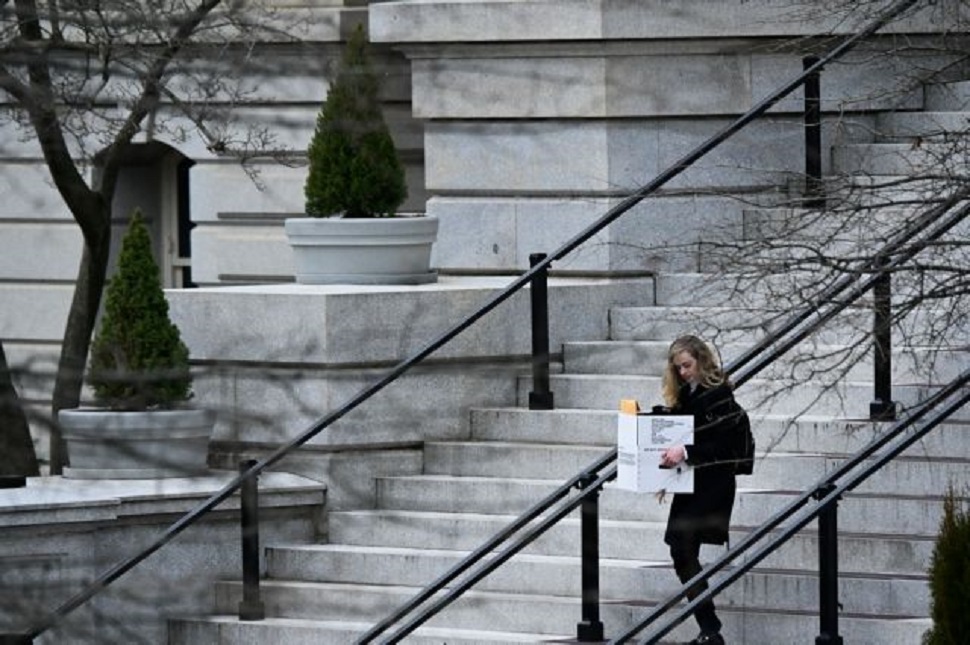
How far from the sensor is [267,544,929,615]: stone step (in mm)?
12375

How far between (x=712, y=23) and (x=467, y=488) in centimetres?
295

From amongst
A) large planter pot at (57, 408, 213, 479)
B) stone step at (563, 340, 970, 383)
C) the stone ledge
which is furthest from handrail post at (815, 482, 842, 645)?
the stone ledge

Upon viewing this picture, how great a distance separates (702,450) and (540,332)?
259 centimetres

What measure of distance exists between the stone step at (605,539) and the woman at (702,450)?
76 cm

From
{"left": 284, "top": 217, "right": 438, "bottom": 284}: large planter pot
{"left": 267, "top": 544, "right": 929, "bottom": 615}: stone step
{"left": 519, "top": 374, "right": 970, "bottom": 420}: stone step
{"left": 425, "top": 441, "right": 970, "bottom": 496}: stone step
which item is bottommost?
{"left": 267, "top": 544, "right": 929, "bottom": 615}: stone step

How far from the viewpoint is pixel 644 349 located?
48.7ft

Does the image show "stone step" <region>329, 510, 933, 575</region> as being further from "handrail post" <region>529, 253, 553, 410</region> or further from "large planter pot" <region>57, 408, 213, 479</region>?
"large planter pot" <region>57, 408, 213, 479</region>

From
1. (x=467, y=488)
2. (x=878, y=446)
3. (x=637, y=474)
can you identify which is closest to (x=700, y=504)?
(x=637, y=474)

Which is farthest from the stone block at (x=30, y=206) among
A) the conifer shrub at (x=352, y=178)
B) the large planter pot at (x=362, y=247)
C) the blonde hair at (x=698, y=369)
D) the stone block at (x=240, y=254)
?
the blonde hair at (x=698, y=369)

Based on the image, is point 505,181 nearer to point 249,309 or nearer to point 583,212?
point 583,212

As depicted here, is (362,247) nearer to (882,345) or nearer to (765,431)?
(765,431)

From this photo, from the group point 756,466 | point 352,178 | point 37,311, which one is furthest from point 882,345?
point 37,311

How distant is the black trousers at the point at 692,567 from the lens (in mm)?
11938

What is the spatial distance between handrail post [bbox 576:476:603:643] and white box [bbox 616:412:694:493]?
1.13 feet
